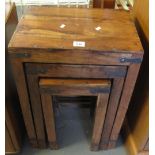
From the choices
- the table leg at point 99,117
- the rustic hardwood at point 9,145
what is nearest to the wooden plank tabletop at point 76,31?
the table leg at point 99,117

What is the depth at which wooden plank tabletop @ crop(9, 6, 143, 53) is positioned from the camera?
765 mm

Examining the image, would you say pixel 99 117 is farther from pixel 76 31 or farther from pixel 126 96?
pixel 76 31

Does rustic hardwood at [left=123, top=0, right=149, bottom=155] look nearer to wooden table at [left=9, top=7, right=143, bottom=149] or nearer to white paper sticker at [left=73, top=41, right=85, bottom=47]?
wooden table at [left=9, top=7, right=143, bottom=149]

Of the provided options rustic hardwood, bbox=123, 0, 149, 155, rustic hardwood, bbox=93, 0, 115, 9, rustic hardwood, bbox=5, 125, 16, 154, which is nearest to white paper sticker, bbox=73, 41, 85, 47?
rustic hardwood, bbox=123, 0, 149, 155

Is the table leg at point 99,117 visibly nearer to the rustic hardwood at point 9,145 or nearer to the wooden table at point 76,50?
the wooden table at point 76,50

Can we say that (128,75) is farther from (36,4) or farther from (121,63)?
(36,4)

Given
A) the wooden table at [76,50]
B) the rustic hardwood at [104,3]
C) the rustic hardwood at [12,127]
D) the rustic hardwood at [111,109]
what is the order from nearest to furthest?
the wooden table at [76,50] < the rustic hardwood at [111,109] < the rustic hardwood at [12,127] < the rustic hardwood at [104,3]

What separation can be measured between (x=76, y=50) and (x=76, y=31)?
118 mm

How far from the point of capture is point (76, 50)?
0.75 meters

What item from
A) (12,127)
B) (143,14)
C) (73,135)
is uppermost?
(143,14)

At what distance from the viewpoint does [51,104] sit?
0.92m

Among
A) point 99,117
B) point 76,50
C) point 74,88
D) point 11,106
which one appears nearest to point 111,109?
point 99,117

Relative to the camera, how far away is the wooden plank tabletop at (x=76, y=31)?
2.51 ft

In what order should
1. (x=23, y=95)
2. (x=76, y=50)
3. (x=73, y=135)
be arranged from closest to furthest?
(x=76, y=50), (x=23, y=95), (x=73, y=135)
